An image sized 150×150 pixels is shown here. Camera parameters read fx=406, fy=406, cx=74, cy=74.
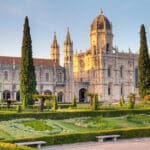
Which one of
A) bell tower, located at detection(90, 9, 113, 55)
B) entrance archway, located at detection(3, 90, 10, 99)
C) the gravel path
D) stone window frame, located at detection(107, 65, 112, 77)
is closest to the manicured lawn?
the gravel path

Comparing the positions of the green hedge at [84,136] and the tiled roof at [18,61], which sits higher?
the tiled roof at [18,61]

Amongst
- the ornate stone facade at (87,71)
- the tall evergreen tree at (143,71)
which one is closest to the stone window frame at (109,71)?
the ornate stone facade at (87,71)

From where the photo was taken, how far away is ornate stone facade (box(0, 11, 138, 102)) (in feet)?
217

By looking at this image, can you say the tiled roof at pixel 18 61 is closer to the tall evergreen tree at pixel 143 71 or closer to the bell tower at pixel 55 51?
the bell tower at pixel 55 51

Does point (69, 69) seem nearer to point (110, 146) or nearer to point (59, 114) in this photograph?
point (59, 114)

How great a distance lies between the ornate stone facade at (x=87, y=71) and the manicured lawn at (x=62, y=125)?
37432 mm

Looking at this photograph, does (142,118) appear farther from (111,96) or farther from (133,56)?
(133,56)

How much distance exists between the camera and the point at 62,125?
2648 cm

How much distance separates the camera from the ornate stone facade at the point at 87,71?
66.2m

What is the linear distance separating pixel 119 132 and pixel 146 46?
85.5 ft

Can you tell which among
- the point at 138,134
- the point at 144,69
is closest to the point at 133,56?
the point at 144,69

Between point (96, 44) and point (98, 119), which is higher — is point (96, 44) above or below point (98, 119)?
above

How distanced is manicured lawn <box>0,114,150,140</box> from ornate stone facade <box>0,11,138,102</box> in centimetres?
3743

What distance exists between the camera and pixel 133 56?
7894 centimetres
